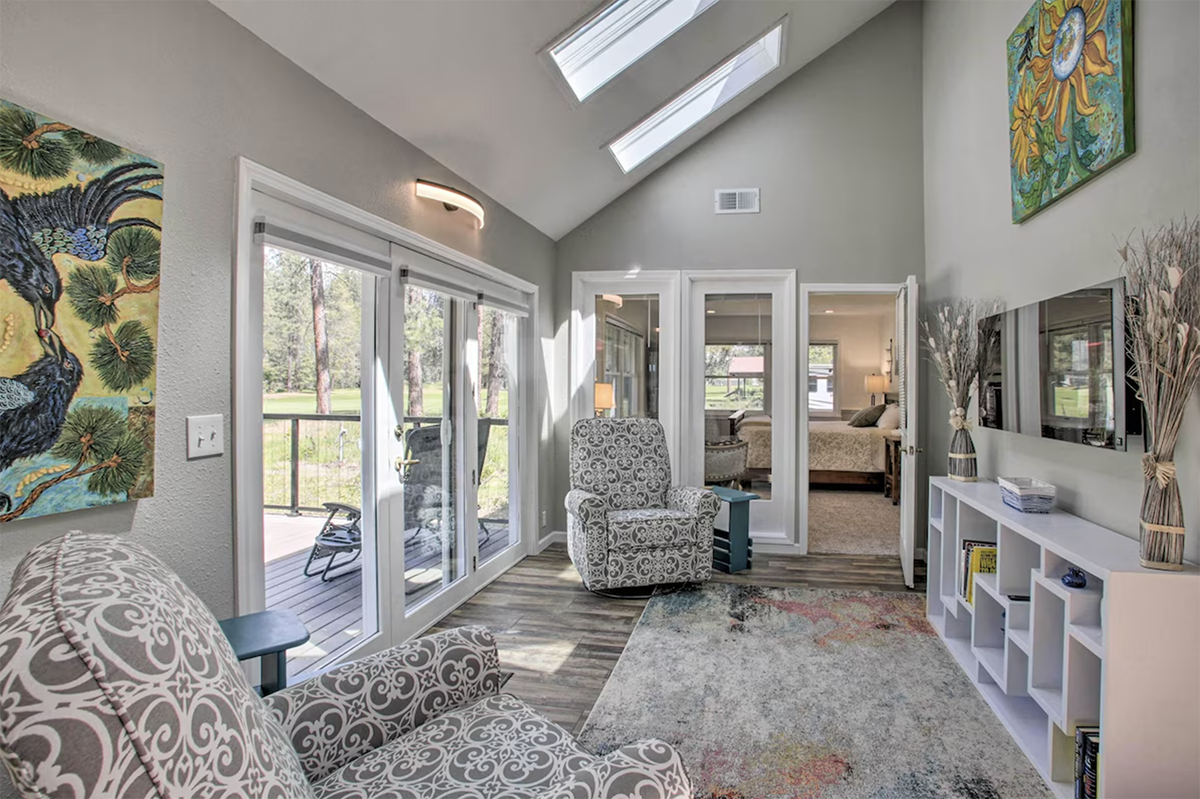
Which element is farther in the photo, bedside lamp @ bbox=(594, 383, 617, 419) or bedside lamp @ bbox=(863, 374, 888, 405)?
bedside lamp @ bbox=(863, 374, 888, 405)

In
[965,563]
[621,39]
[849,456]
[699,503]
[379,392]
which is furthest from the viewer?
[849,456]

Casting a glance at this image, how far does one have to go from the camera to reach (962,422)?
328 cm

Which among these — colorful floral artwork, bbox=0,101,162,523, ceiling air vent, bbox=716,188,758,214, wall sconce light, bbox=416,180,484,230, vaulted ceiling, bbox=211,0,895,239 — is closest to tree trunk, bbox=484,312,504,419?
vaulted ceiling, bbox=211,0,895,239

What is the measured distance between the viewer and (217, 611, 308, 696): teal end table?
149 centimetres

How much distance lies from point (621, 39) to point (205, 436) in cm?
272

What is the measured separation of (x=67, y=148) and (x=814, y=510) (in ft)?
19.4

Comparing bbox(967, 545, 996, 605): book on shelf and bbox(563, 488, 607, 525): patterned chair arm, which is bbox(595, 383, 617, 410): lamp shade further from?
bbox(967, 545, 996, 605): book on shelf

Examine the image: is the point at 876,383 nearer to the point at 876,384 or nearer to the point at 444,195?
the point at 876,384

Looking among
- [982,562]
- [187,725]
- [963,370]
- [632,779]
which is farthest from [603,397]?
[187,725]

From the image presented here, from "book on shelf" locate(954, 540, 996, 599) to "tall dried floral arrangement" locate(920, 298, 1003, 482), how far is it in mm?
439

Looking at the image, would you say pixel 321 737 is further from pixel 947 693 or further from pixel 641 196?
pixel 641 196

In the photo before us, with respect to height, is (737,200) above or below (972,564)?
above

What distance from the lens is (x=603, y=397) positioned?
15.4 ft

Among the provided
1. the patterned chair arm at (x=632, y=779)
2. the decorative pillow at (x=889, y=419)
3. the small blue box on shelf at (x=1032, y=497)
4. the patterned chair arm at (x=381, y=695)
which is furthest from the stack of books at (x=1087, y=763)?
the decorative pillow at (x=889, y=419)
